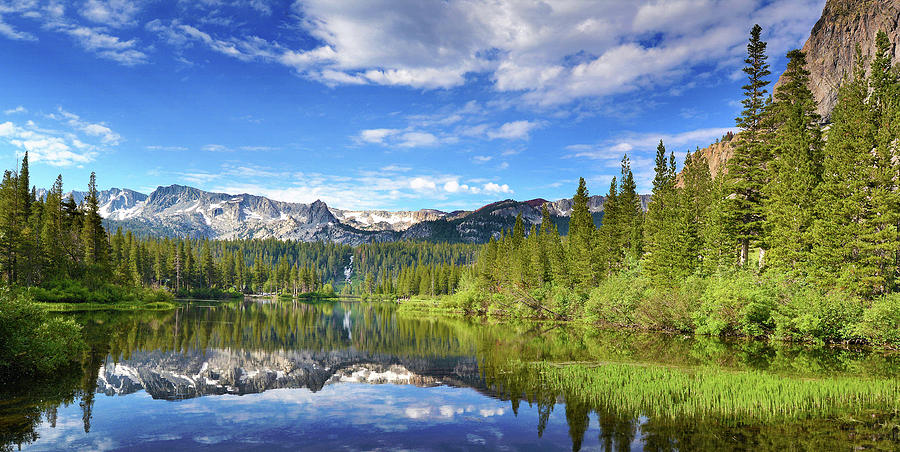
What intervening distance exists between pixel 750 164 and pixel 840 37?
389 ft

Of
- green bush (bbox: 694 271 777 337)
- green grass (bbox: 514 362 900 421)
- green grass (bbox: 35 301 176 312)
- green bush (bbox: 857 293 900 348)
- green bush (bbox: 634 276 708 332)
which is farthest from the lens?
green grass (bbox: 35 301 176 312)

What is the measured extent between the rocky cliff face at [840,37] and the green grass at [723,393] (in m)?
129

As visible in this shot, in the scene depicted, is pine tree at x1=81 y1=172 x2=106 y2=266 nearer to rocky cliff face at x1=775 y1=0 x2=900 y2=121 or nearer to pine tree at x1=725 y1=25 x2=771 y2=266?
pine tree at x1=725 y1=25 x2=771 y2=266

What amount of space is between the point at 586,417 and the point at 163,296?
96036 millimetres

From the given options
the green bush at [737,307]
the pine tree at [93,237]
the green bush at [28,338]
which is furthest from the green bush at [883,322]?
the pine tree at [93,237]

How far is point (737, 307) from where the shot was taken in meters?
40.5

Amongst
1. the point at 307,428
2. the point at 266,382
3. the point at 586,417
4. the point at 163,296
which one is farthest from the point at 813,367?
the point at 163,296

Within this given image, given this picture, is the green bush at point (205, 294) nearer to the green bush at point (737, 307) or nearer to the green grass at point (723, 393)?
the green bush at point (737, 307)

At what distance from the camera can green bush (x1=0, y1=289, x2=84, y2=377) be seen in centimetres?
1909

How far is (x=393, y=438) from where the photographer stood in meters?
14.9

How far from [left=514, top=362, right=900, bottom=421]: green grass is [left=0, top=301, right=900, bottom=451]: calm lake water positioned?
660 millimetres

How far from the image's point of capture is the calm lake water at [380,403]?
545 inches

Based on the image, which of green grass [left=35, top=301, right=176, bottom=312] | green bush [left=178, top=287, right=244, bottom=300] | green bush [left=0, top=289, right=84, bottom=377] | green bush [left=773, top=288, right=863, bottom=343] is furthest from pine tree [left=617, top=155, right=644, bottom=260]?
green bush [left=178, top=287, right=244, bottom=300]

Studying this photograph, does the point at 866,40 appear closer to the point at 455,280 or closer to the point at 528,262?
the point at 528,262
